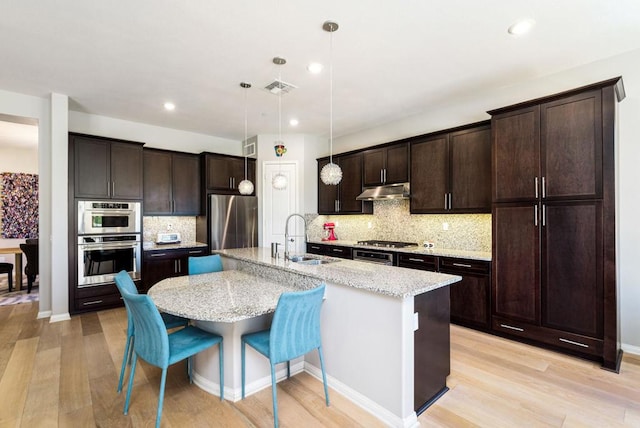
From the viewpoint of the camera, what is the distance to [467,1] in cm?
225

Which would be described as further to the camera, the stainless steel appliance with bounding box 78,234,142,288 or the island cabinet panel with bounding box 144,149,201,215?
the island cabinet panel with bounding box 144,149,201,215

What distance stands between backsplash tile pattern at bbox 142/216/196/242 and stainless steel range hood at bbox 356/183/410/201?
314 centimetres

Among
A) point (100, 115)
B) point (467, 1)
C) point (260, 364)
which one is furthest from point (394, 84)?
point (100, 115)

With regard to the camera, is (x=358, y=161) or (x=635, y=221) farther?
(x=358, y=161)

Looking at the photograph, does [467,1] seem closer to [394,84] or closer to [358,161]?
[394,84]

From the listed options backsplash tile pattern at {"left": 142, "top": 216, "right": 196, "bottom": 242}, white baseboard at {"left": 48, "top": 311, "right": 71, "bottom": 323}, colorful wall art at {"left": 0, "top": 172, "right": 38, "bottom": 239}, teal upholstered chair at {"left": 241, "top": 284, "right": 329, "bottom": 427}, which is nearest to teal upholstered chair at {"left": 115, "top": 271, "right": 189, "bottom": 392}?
teal upholstered chair at {"left": 241, "top": 284, "right": 329, "bottom": 427}

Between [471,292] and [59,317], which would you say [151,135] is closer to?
[59,317]

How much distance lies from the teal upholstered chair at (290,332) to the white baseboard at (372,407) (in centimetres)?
17

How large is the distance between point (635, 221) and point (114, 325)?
18.8ft

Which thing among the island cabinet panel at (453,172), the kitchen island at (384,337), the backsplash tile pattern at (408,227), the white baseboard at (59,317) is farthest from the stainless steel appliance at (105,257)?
the island cabinet panel at (453,172)

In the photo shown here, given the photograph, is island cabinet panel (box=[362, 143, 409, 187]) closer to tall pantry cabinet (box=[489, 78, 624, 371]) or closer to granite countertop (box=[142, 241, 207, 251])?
tall pantry cabinet (box=[489, 78, 624, 371])

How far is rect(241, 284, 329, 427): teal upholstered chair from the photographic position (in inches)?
76.2

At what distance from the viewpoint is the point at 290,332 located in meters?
2.02

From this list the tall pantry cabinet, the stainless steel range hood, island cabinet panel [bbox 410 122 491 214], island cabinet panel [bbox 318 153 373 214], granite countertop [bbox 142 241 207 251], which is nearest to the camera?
the tall pantry cabinet
